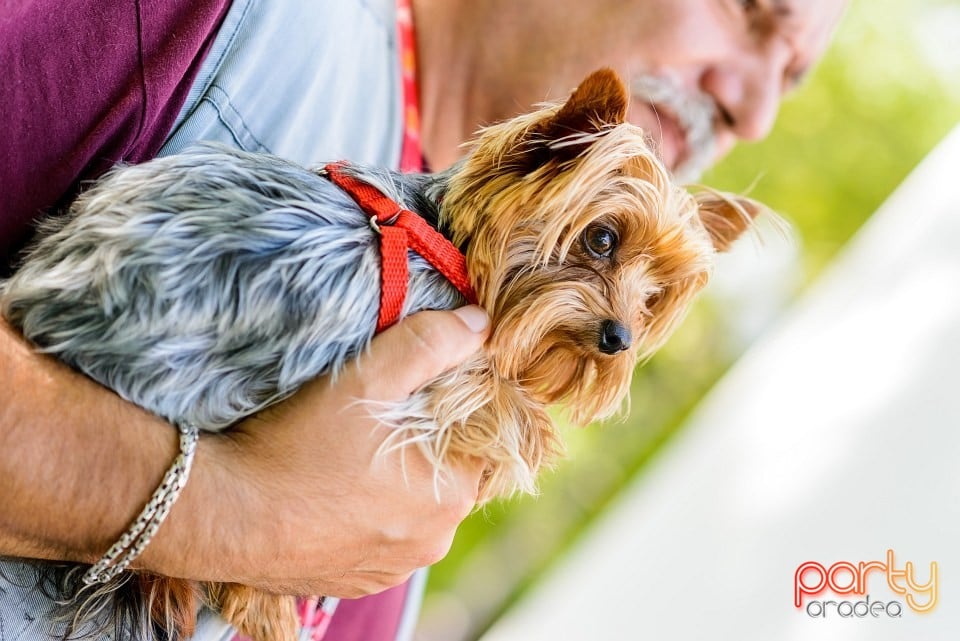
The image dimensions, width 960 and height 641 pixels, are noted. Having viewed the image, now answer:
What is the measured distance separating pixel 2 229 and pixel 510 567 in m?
2.35

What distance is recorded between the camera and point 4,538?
0.82m

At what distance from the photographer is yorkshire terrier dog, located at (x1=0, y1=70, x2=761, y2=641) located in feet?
2.80

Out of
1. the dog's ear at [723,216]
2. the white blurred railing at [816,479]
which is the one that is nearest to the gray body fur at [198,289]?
the dog's ear at [723,216]

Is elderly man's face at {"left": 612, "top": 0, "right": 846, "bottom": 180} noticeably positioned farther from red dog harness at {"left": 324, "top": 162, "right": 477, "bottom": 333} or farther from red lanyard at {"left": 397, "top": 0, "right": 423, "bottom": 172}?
red dog harness at {"left": 324, "top": 162, "right": 477, "bottom": 333}

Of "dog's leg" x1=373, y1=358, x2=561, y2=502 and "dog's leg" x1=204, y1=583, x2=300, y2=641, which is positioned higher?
"dog's leg" x1=373, y1=358, x2=561, y2=502

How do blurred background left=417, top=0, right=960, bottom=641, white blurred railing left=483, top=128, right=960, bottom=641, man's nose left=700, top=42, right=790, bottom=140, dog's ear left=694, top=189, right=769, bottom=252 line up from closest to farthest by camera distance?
dog's ear left=694, top=189, right=769, bottom=252, man's nose left=700, top=42, right=790, bottom=140, white blurred railing left=483, top=128, right=960, bottom=641, blurred background left=417, top=0, right=960, bottom=641

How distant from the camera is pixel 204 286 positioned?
86 cm

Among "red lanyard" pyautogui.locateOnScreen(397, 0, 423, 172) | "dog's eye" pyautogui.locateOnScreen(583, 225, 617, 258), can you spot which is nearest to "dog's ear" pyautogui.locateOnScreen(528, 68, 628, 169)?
"dog's eye" pyautogui.locateOnScreen(583, 225, 617, 258)

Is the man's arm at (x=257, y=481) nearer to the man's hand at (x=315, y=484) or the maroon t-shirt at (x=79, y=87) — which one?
the man's hand at (x=315, y=484)

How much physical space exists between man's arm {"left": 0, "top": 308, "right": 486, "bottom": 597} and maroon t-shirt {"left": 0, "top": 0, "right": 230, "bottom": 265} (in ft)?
0.62

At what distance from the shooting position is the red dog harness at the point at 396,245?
939 mm

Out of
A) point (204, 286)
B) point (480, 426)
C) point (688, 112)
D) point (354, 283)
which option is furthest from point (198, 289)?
point (688, 112)

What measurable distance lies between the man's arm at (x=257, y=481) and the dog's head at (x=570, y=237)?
0.07 meters

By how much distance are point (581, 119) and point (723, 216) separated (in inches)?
14.4
